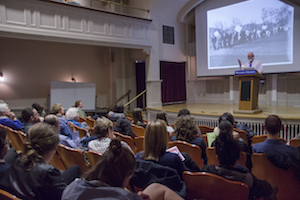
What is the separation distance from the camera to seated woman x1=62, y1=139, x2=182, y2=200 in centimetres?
107

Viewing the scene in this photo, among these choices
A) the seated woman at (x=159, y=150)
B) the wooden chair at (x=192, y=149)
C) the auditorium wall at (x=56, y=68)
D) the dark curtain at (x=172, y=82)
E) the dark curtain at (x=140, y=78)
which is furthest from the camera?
the dark curtain at (x=140, y=78)

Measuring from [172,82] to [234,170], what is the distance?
8167 millimetres

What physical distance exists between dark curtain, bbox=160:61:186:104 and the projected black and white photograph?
141cm

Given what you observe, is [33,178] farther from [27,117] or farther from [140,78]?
[140,78]

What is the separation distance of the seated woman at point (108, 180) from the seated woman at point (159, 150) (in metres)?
0.49

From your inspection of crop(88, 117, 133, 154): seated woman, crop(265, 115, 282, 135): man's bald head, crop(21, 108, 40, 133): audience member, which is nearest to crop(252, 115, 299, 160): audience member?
crop(265, 115, 282, 135): man's bald head

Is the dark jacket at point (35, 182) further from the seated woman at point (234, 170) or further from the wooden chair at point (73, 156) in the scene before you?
the seated woman at point (234, 170)

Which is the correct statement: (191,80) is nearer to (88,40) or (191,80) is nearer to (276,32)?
(276,32)

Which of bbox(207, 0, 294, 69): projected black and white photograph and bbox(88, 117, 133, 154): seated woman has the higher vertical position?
bbox(207, 0, 294, 69): projected black and white photograph

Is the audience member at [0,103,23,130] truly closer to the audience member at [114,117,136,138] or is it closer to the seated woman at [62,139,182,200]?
the audience member at [114,117,136,138]

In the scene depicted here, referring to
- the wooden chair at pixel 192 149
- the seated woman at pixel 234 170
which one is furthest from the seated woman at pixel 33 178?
the wooden chair at pixel 192 149

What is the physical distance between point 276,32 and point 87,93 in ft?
22.7

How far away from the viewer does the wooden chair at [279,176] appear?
1.77 metres

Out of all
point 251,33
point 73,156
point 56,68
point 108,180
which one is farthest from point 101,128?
point 251,33
